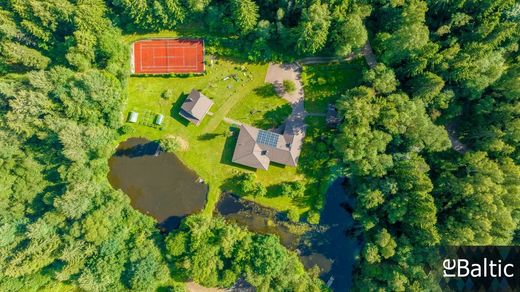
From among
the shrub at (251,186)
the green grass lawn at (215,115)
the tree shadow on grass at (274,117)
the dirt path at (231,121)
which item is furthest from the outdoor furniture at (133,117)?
the shrub at (251,186)

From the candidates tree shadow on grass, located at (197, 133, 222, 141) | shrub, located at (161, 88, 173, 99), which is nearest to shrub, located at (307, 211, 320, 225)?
tree shadow on grass, located at (197, 133, 222, 141)

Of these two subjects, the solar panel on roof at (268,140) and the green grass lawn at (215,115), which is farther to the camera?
the green grass lawn at (215,115)

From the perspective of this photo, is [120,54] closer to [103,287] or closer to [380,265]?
[103,287]

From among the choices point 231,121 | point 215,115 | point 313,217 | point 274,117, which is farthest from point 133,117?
point 313,217

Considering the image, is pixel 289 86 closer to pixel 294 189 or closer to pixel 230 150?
pixel 230 150

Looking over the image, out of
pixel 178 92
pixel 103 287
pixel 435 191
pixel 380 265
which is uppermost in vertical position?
pixel 178 92

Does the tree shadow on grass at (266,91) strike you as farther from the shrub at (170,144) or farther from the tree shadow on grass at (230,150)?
the shrub at (170,144)

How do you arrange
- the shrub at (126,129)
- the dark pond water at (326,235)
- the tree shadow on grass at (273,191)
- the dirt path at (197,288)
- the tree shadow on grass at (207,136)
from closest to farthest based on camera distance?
the shrub at (126,129), the dirt path at (197,288), the tree shadow on grass at (273,191), the dark pond water at (326,235), the tree shadow on grass at (207,136)

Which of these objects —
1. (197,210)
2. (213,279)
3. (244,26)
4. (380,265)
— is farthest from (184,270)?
(244,26)
